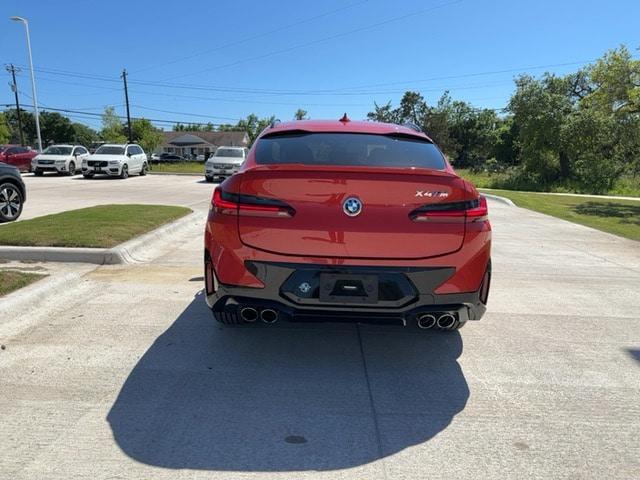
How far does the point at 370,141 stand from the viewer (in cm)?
415

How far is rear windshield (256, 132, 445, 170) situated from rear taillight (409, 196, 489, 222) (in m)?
0.45

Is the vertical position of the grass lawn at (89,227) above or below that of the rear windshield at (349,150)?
below

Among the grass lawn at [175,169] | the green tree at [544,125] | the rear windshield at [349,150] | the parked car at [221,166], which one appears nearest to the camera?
the rear windshield at [349,150]

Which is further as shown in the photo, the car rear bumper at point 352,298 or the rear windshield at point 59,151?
the rear windshield at point 59,151

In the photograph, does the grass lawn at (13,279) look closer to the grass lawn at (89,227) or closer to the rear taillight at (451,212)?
the grass lawn at (89,227)

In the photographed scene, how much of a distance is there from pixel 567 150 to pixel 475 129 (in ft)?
150

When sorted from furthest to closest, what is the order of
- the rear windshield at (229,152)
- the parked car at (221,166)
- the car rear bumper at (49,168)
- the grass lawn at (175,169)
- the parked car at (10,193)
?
the grass lawn at (175,169) → the car rear bumper at (49,168) → the rear windshield at (229,152) → the parked car at (221,166) → the parked car at (10,193)

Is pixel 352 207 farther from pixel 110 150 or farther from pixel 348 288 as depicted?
pixel 110 150

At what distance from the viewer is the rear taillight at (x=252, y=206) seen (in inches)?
129

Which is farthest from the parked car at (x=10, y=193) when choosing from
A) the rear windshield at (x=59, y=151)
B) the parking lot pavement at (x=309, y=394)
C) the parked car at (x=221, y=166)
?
the rear windshield at (x=59, y=151)

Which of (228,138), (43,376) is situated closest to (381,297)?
(43,376)

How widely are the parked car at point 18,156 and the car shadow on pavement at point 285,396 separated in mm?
26729

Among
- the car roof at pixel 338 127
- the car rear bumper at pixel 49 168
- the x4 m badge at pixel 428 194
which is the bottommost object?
the car rear bumper at pixel 49 168

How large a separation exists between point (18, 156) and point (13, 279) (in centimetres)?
2549
